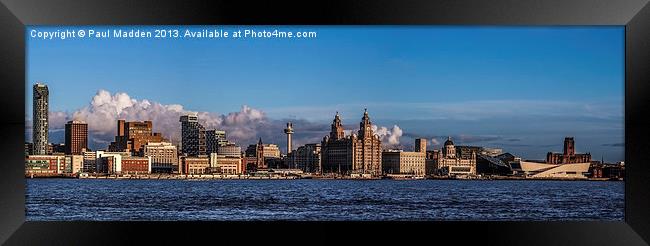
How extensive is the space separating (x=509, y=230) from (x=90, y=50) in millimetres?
30288

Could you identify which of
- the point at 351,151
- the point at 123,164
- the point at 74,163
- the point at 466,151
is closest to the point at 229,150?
the point at 123,164

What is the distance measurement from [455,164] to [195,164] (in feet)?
57.1

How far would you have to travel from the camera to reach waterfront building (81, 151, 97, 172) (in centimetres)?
5947

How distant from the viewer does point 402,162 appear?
55.4 metres

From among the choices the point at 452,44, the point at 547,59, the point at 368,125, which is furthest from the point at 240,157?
the point at 547,59

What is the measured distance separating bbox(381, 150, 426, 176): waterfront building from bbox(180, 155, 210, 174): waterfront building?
12.0 meters

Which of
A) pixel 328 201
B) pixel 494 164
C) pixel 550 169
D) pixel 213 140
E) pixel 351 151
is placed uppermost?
pixel 213 140

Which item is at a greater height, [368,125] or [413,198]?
[368,125]

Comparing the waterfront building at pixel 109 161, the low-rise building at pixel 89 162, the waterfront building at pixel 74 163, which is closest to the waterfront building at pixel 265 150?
the waterfront building at pixel 109 161
